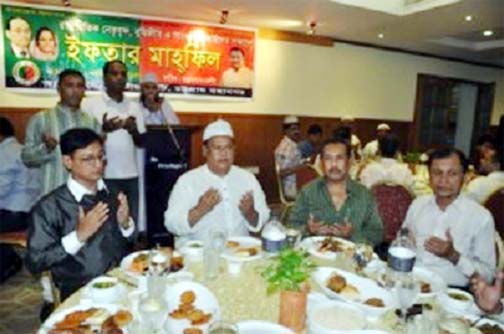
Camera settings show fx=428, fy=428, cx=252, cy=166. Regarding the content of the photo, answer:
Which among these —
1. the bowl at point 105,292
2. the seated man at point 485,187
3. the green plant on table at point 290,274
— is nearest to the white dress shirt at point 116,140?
the bowl at point 105,292

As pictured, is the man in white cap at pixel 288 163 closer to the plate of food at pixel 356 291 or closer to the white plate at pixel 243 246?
the white plate at pixel 243 246

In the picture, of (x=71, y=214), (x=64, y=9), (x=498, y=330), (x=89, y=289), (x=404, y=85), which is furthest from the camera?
(x=404, y=85)

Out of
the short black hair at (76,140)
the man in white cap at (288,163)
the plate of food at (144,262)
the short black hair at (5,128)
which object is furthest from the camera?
the man in white cap at (288,163)

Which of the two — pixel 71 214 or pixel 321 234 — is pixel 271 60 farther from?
pixel 71 214

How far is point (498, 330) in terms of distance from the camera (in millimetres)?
1409

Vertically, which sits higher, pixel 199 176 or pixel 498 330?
pixel 199 176

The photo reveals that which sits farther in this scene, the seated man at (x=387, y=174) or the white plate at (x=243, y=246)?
the seated man at (x=387, y=174)

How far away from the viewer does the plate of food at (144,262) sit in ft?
5.77

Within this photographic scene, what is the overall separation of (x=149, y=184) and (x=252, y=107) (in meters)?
2.61

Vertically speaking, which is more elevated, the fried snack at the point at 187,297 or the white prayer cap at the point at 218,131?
the white prayer cap at the point at 218,131

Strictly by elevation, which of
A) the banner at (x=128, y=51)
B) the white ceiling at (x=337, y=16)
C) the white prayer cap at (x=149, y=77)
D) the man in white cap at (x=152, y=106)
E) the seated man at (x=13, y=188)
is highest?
the white ceiling at (x=337, y=16)

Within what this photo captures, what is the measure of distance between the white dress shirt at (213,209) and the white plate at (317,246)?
1.35 ft

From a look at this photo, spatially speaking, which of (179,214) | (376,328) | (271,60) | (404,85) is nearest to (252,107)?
(271,60)

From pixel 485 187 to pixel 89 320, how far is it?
3.21 meters
